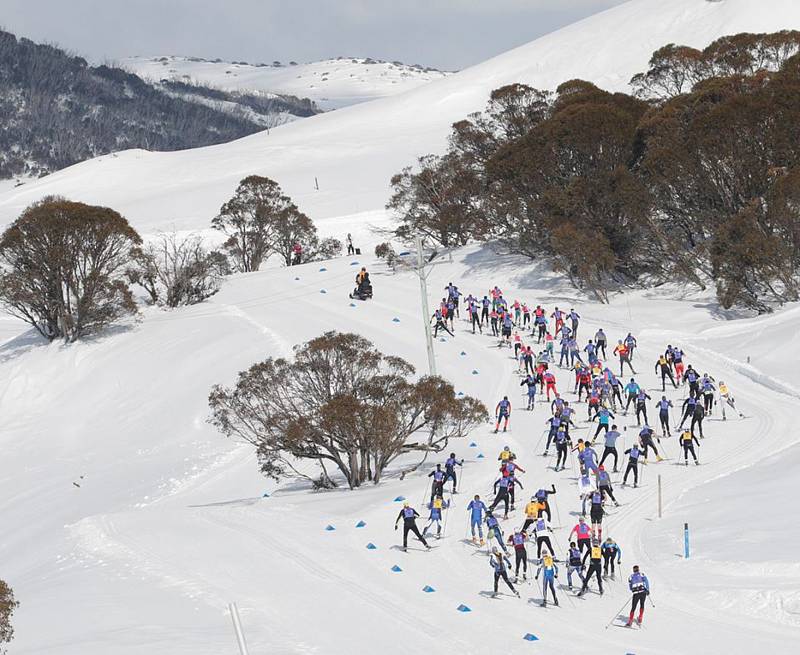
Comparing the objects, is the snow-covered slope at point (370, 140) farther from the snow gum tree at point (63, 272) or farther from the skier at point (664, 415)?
the skier at point (664, 415)

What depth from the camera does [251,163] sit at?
423 ft

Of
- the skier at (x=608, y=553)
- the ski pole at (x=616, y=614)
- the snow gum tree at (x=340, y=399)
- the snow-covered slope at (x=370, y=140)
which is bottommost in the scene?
the ski pole at (x=616, y=614)

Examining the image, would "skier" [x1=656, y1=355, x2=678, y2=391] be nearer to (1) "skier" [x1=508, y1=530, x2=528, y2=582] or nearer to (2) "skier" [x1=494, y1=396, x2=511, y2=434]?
(2) "skier" [x1=494, y1=396, x2=511, y2=434]

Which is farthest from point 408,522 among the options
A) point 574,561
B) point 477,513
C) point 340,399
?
point 340,399

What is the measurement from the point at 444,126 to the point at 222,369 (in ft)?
341

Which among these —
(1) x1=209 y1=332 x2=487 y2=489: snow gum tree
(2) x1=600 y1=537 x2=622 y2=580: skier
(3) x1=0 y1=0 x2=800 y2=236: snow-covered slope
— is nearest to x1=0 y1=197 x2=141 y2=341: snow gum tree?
(1) x1=209 y1=332 x2=487 y2=489: snow gum tree

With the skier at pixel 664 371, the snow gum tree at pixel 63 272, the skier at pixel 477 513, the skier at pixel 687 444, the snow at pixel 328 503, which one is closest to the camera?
the snow at pixel 328 503

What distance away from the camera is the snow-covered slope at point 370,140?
346ft

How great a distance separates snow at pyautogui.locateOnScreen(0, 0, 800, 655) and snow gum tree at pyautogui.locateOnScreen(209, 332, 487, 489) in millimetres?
1117

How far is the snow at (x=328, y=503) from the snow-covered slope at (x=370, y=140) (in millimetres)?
40988

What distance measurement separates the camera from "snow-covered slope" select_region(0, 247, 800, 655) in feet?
53.7

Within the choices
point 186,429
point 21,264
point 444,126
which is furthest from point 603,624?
point 444,126

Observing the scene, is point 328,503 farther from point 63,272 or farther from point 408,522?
point 63,272

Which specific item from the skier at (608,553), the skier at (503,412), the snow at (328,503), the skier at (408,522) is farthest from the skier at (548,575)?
the skier at (503,412)
